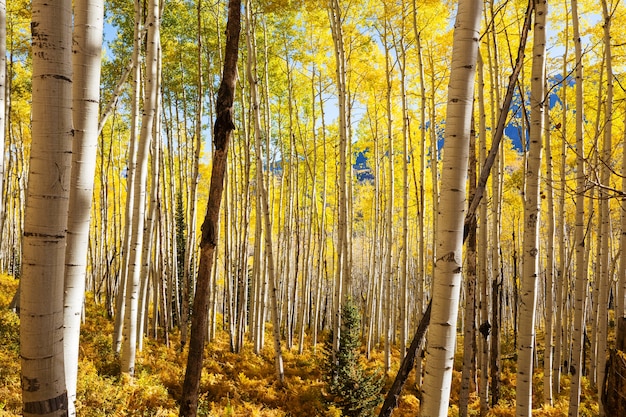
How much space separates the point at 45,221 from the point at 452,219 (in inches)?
74.4

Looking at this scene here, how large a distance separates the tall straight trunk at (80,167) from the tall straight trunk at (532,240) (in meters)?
3.24

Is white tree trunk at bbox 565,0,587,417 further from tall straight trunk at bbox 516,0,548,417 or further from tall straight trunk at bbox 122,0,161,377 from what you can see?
tall straight trunk at bbox 122,0,161,377

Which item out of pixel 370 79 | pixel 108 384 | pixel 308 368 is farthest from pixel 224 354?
pixel 370 79

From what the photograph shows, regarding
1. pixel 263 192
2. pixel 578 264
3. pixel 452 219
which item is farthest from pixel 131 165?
pixel 578 264

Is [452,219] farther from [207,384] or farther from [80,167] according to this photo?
[207,384]

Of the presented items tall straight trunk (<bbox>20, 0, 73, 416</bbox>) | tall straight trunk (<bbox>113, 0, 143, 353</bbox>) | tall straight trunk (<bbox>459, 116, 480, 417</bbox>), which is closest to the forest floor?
tall straight trunk (<bbox>113, 0, 143, 353</bbox>)

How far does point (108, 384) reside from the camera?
4.99m

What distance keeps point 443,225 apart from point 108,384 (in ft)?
16.0

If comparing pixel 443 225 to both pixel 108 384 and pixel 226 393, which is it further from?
pixel 226 393

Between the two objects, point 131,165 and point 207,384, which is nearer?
point 131,165

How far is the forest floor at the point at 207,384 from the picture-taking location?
4863 mm

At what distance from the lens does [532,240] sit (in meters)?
3.43

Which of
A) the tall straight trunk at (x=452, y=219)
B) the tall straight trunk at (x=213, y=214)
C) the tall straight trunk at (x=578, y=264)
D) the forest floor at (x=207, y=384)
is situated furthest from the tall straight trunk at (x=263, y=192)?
the tall straight trunk at (x=452, y=219)

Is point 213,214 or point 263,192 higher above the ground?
point 263,192
